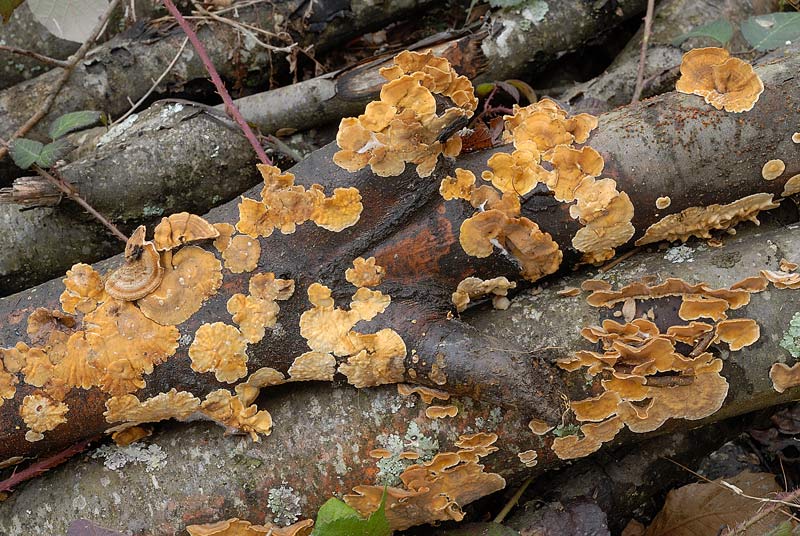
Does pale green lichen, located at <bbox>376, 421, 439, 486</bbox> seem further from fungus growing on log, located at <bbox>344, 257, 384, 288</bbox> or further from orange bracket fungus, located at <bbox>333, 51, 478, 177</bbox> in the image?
orange bracket fungus, located at <bbox>333, 51, 478, 177</bbox>

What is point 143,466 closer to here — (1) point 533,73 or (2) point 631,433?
(2) point 631,433

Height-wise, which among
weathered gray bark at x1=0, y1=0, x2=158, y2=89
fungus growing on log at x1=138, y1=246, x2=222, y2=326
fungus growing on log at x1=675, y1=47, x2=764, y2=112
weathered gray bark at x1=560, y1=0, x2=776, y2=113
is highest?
weathered gray bark at x1=0, y1=0, x2=158, y2=89

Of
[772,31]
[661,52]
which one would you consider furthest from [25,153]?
[772,31]

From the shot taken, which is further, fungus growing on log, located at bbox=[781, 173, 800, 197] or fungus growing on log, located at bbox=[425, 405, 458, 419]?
fungus growing on log, located at bbox=[781, 173, 800, 197]

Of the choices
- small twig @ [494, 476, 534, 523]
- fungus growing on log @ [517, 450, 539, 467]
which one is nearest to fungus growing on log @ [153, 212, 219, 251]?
fungus growing on log @ [517, 450, 539, 467]

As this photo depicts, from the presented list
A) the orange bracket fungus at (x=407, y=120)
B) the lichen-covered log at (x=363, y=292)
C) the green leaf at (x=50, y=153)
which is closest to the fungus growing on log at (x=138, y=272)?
the lichen-covered log at (x=363, y=292)

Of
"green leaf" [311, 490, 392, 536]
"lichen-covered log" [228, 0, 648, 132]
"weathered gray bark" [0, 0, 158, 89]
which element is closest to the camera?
"green leaf" [311, 490, 392, 536]

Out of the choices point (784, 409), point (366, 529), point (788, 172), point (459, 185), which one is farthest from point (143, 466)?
point (784, 409)
